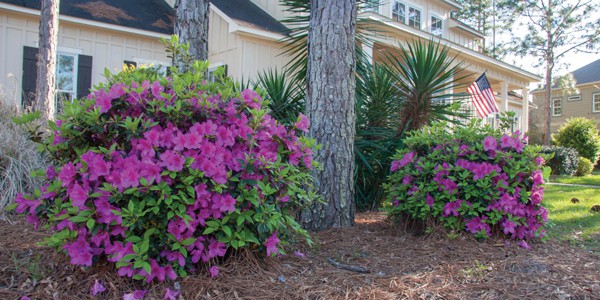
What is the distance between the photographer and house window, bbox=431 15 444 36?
1535cm

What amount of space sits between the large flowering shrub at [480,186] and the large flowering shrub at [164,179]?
1.50 metres

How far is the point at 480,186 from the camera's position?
3.36 m

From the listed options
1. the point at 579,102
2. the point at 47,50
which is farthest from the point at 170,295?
the point at 579,102

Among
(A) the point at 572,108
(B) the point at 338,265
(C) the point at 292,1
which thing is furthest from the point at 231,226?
(A) the point at 572,108

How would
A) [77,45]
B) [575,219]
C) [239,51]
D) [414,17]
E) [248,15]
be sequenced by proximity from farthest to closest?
[414,17]
[248,15]
[239,51]
[77,45]
[575,219]

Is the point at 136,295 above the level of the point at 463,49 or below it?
below

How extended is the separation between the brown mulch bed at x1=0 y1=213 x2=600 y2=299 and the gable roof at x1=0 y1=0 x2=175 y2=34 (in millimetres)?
7188

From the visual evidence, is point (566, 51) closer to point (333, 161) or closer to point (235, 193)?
point (333, 161)

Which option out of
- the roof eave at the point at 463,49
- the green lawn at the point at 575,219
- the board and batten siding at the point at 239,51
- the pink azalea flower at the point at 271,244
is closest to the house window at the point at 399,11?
the roof eave at the point at 463,49

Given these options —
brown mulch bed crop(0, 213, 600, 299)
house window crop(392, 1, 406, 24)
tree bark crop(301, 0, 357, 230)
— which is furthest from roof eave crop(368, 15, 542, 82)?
brown mulch bed crop(0, 213, 600, 299)

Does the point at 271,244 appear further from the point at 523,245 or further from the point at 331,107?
the point at 523,245

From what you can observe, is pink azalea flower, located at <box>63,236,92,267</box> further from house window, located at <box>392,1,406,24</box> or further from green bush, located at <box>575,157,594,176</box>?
green bush, located at <box>575,157,594,176</box>

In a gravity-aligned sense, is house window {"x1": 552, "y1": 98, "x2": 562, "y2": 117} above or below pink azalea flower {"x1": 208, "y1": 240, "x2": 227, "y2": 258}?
above

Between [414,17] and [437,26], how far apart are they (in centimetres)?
147
